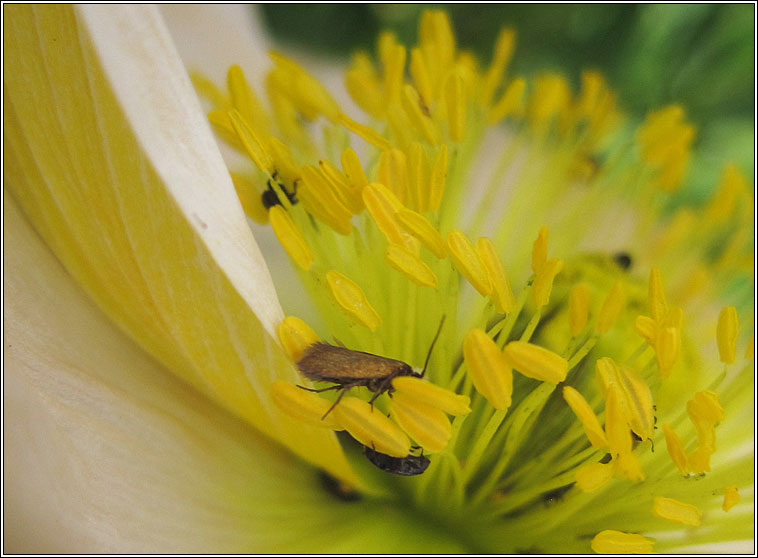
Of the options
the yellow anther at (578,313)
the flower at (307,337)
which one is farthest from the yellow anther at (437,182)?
the yellow anther at (578,313)

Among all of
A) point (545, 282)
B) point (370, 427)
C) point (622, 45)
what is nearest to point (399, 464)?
point (370, 427)

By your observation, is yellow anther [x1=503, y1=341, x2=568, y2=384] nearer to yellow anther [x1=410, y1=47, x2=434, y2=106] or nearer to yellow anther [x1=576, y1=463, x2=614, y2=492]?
yellow anther [x1=576, y1=463, x2=614, y2=492]

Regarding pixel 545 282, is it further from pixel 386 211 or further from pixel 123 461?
pixel 123 461

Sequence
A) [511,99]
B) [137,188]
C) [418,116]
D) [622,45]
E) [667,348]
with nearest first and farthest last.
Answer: [137,188] < [667,348] < [418,116] < [511,99] < [622,45]

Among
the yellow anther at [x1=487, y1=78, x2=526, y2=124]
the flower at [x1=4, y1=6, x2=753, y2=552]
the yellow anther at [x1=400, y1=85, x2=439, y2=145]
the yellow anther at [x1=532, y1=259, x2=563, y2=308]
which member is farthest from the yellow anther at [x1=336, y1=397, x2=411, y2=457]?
the yellow anther at [x1=487, y1=78, x2=526, y2=124]

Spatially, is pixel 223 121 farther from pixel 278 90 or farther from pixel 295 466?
pixel 295 466

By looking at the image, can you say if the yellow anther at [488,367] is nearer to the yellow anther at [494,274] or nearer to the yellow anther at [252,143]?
the yellow anther at [494,274]

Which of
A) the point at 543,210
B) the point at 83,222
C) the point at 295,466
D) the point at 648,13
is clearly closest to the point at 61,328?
the point at 83,222
